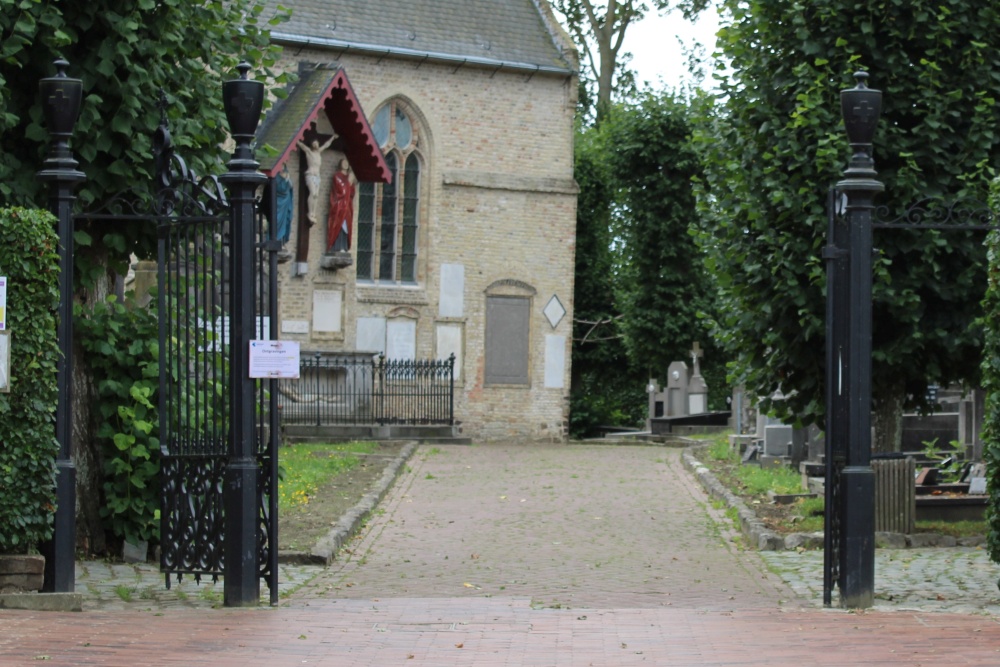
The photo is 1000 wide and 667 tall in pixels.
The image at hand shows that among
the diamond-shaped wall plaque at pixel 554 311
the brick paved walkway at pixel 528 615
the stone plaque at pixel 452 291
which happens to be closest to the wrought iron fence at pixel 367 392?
the stone plaque at pixel 452 291

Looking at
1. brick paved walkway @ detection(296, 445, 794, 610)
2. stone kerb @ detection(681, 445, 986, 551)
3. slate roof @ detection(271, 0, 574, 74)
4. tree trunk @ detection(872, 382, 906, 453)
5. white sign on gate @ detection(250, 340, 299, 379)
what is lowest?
brick paved walkway @ detection(296, 445, 794, 610)

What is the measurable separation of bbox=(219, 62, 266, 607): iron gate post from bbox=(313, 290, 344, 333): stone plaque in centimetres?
2103

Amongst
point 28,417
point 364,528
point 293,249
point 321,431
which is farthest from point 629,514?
point 293,249

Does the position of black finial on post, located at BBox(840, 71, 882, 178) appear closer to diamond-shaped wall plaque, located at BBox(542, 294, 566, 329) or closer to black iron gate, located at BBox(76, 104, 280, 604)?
black iron gate, located at BBox(76, 104, 280, 604)

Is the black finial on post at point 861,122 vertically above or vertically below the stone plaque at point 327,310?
above

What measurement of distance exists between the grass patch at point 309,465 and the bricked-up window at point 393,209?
21.7ft

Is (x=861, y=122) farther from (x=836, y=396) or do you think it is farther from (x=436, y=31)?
(x=436, y=31)

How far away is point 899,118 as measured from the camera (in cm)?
1416

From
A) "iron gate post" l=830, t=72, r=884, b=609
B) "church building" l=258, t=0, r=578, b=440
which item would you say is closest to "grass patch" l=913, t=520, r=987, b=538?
"iron gate post" l=830, t=72, r=884, b=609

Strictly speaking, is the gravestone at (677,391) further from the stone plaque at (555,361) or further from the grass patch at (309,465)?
the grass patch at (309,465)

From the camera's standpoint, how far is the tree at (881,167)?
13719 millimetres

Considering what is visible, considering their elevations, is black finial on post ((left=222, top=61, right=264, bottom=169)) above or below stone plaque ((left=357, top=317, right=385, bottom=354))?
above

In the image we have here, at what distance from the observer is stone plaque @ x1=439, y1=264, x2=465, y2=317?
32.2 metres

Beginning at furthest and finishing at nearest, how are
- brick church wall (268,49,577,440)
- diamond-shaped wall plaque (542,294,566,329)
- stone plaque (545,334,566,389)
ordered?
stone plaque (545,334,566,389), diamond-shaped wall plaque (542,294,566,329), brick church wall (268,49,577,440)
